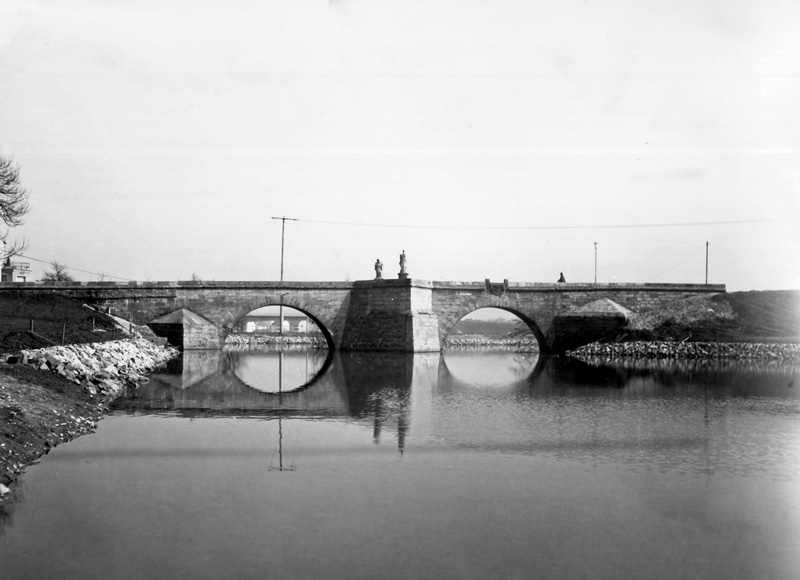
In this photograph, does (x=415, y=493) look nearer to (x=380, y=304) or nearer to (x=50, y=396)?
(x=50, y=396)

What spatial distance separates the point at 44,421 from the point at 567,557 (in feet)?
28.2

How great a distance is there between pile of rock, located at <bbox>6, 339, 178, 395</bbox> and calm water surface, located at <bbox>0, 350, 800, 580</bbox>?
145 cm

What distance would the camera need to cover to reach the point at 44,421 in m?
11.3

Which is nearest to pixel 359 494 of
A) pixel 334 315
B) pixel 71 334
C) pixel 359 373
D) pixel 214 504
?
pixel 214 504

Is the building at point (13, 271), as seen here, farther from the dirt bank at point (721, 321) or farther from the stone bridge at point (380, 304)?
the dirt bank at point (721, 321)

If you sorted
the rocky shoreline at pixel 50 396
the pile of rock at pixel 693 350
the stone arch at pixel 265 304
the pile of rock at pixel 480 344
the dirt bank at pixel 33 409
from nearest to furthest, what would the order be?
1. the dirt bank at pixel 33 409
2. the rocky shoreline at pixel 50 396
3. the pile of rock at pixel 693 350
4. the stone arch at pixel 265 304
5. the pile of rock at pixel 480 344

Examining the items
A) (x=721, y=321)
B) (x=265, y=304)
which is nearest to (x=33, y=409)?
(x=265, y=304)

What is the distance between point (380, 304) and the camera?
38.7 m

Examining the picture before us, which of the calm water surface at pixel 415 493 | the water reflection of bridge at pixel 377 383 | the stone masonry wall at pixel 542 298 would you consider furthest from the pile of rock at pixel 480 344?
the calm water surface at pixel 415 493

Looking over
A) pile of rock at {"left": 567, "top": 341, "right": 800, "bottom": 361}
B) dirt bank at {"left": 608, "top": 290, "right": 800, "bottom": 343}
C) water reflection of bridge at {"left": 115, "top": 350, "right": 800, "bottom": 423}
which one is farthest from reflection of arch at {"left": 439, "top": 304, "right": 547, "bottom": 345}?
Answer: water reflection of bridge at {"left": 115, "top": 350, "right": 800, "bottom": 423}

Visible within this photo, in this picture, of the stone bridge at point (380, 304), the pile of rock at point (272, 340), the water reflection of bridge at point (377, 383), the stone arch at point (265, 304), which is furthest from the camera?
the pile of rock at point (272, 340)

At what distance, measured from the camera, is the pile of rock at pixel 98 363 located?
15.4 metres

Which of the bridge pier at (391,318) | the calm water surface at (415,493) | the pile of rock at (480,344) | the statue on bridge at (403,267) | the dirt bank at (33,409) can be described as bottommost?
the pile of rock at (480,344)

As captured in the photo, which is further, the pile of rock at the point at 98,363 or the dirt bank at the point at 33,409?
the pile of rock at the point at 98,363
